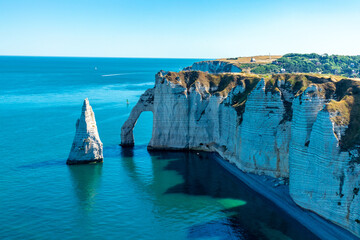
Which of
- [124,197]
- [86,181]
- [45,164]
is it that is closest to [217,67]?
[45,164]

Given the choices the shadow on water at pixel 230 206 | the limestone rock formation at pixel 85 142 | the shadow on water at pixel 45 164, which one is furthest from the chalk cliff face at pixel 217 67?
the shadow on water at pixel 45 164

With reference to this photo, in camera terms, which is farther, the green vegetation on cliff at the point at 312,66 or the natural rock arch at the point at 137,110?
Answer: the green vegetation on cliff at the point at 312,66

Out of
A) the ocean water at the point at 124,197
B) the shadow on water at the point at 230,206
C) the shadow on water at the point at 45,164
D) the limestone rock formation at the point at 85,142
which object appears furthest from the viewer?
the limestone rock formation at the point at 85,142

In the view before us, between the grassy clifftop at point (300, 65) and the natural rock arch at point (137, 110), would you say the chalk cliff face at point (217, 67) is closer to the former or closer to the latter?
the grassy clifftop at point (300, 65)

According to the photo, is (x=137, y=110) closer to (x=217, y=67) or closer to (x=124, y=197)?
(x=124, y=197)

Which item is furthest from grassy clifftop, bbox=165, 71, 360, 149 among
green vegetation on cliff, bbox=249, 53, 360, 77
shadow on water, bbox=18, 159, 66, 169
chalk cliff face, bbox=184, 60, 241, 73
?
chalk cliff face, bbox=184, 60, 241, 73

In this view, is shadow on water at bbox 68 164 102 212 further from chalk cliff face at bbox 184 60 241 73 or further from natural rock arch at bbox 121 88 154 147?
chalk cliff face at bbox 184 60 241 73

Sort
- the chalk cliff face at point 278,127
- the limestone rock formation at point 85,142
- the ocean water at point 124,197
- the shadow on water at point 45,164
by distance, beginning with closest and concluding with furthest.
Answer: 1. the chalk cliff face at point 278,127
2. the ocean water at point 124,197
3. the shadow on water at point 45,164
4. the limestone rock formation at point 85,142

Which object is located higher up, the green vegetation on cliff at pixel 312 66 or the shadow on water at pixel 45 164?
the green vegetation on cliff at pixel 312 66
